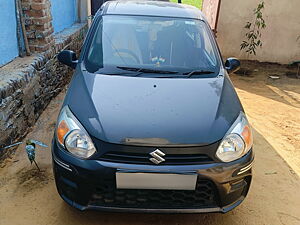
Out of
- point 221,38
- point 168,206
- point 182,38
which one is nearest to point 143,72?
point 182,38

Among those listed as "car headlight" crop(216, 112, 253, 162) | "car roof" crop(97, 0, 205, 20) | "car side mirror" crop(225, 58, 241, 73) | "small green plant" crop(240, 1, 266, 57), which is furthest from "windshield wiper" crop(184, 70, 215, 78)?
"small green plant" crop(240, 1, 266, 57)

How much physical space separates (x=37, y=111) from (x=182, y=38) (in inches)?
86.0

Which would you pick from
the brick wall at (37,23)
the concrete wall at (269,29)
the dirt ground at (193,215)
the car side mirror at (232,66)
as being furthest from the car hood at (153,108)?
the concrete wall at (269,29)

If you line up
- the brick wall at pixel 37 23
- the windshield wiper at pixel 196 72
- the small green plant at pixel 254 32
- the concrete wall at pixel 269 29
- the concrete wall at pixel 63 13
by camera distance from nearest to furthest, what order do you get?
1. the windshield wiper at pixel 196 72
2. the brick wall at pixel 37 23
3. the concrete wall at pixel 63 13
4. the small green plant at pixel 254 32
5. the concrete wall at pixel 269 29

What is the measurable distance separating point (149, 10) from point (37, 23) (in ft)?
5.55

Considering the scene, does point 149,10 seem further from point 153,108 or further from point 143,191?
point 143,191

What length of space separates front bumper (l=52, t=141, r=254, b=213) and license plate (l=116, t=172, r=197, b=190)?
0.11ft

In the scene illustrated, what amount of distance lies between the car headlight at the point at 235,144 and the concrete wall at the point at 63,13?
14.1 feet

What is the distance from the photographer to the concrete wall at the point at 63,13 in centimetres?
545

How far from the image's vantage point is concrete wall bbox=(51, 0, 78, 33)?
214 inches

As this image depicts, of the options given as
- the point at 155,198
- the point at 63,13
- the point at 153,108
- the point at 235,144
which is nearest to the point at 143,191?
the point at 155,198

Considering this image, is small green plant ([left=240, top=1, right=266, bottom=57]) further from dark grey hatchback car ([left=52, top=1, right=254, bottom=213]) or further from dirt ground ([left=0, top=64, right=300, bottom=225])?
dark grey hatchback car ([left=52, top=1, right=254, bottom=213])

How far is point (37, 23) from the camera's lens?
4.04 metres

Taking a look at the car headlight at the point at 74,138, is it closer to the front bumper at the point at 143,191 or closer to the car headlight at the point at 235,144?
the front bumper at the point at 143,191
